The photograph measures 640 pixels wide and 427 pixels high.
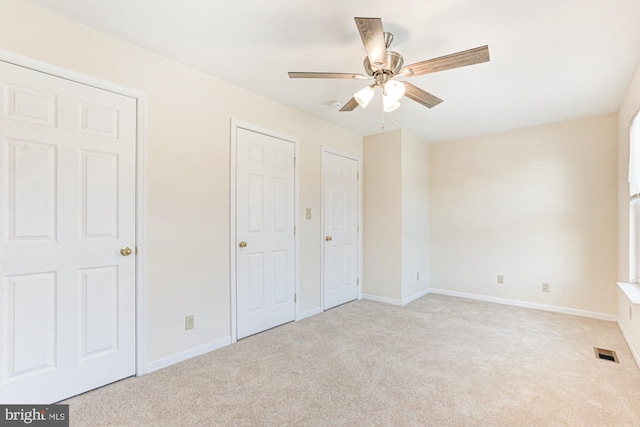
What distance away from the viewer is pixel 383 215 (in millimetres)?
4426

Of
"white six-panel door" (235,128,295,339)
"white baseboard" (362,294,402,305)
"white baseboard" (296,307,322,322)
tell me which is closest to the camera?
"white six-panel door" (235,128,295,339)

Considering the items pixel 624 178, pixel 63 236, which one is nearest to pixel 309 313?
pixel 63 236

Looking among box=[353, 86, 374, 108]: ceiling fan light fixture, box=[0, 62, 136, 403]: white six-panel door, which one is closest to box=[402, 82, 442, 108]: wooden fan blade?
box=[353, 86, 374, 108]: ceiling fan light fixture

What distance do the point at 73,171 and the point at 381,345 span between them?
2785mm

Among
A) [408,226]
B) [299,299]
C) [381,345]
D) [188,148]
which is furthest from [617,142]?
[188,148]

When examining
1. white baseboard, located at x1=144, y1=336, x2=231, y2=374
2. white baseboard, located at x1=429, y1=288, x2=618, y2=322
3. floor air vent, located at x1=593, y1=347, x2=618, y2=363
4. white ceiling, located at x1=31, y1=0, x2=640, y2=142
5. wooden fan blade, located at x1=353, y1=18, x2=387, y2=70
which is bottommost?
floor air vent, located at x1=593, y1=347, x2=618, y2=363

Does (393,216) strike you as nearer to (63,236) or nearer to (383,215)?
(383,215)

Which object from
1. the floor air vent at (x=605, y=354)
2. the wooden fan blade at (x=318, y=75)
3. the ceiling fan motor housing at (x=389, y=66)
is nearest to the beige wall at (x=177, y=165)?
the wooden fan blade at (x=318, y=75)

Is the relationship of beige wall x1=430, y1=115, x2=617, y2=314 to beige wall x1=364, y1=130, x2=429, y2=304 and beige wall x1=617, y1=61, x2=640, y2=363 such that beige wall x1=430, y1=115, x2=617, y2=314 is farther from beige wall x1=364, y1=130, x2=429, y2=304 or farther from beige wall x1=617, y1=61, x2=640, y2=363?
beige wall x1=364, y1=130, x2=429, y2=304

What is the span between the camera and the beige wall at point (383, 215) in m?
4.28

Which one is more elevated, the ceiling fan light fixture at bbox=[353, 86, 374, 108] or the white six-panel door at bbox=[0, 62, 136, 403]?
the ceiling fan light fixture at bbox=[353, 86, 374, 108]

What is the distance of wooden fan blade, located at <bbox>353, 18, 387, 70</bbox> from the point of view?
1558 mm

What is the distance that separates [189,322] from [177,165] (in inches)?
51.3

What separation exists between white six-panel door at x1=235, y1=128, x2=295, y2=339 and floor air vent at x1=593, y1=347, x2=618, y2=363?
285 centimetres
